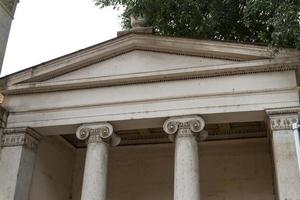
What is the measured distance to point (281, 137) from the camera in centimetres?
1204

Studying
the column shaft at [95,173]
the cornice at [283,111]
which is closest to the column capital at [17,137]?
the column shaft at [95,173]

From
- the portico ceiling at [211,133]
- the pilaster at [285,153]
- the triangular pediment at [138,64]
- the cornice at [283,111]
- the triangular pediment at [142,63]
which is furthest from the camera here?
the portico ceiling at [211,133]

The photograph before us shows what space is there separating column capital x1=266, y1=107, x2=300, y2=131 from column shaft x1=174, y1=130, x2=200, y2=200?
217 cm

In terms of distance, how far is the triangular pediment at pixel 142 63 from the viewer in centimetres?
1306

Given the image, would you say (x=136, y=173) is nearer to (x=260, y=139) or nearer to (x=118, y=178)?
(x=118, y=178)

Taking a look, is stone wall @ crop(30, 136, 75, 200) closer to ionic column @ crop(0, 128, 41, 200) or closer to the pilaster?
ionic column @ crop(0, 128, 41, 200)

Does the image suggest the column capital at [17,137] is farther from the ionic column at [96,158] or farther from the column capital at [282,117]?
the column capital at [282,117]

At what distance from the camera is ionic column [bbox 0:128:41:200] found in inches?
523

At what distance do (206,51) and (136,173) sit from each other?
584 cm

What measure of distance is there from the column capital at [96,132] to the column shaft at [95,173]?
0.48 ft

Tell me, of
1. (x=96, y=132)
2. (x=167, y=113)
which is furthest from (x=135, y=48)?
(x=96, y=132)

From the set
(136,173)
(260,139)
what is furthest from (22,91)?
(260,139)

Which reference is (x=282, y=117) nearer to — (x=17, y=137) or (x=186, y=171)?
(x=186, y=171)

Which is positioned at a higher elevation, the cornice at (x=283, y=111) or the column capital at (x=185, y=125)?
the cornice at (x=283, y=111)
